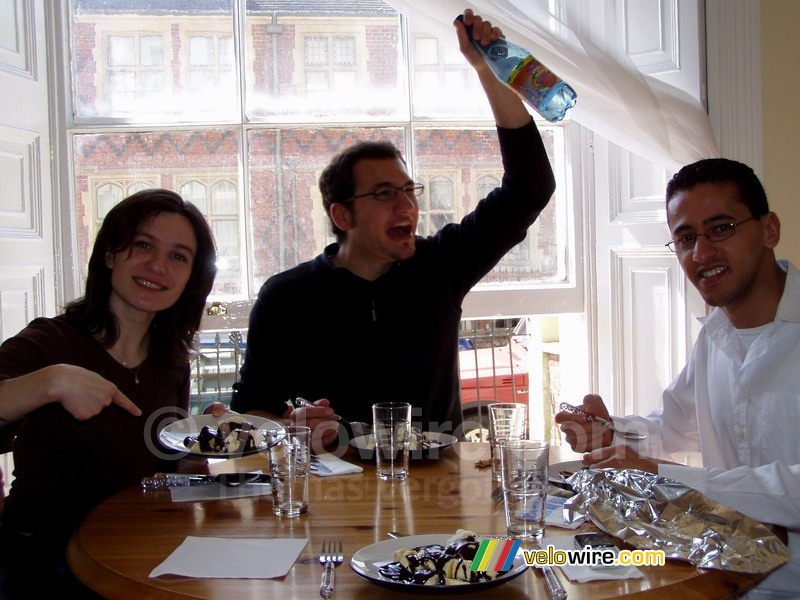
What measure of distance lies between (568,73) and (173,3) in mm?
1468

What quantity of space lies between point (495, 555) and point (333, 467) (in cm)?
64

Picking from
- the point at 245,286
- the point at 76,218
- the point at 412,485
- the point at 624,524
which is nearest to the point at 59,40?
the point at 76,218

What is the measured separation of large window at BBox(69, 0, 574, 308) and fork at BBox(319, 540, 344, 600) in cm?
188

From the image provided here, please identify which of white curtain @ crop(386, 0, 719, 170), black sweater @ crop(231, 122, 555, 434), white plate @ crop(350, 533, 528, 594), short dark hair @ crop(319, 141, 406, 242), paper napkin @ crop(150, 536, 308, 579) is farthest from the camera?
white curtain @ crop(386, 0, 719, 170)

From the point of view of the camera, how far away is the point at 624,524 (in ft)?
3.55

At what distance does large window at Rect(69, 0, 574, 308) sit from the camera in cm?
281

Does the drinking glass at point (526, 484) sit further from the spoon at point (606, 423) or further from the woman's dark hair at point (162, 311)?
the woman's dark hair at point (162, 311)

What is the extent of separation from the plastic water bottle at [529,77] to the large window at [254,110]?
3.26ft

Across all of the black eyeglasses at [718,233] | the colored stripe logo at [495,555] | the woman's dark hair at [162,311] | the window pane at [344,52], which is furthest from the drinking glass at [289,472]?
the window pane at [344,52]

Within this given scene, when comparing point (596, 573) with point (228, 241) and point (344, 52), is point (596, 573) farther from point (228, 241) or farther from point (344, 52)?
point (344, 52)

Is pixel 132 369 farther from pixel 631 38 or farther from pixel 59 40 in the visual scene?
pixel 631 38

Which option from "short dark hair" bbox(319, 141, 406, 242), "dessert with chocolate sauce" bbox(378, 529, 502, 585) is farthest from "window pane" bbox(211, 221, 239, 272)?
"dessert with chocolate sauce" bbox(378, 529, 502, 585)

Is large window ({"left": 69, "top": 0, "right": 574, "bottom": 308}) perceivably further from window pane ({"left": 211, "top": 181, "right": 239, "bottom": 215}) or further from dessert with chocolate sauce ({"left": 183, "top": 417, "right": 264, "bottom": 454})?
dessert with chocolate sauce ({"left": 183, "top": 417, "right": 264, "bottom": 454})

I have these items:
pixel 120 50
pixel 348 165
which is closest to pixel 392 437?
pixel 348 165
